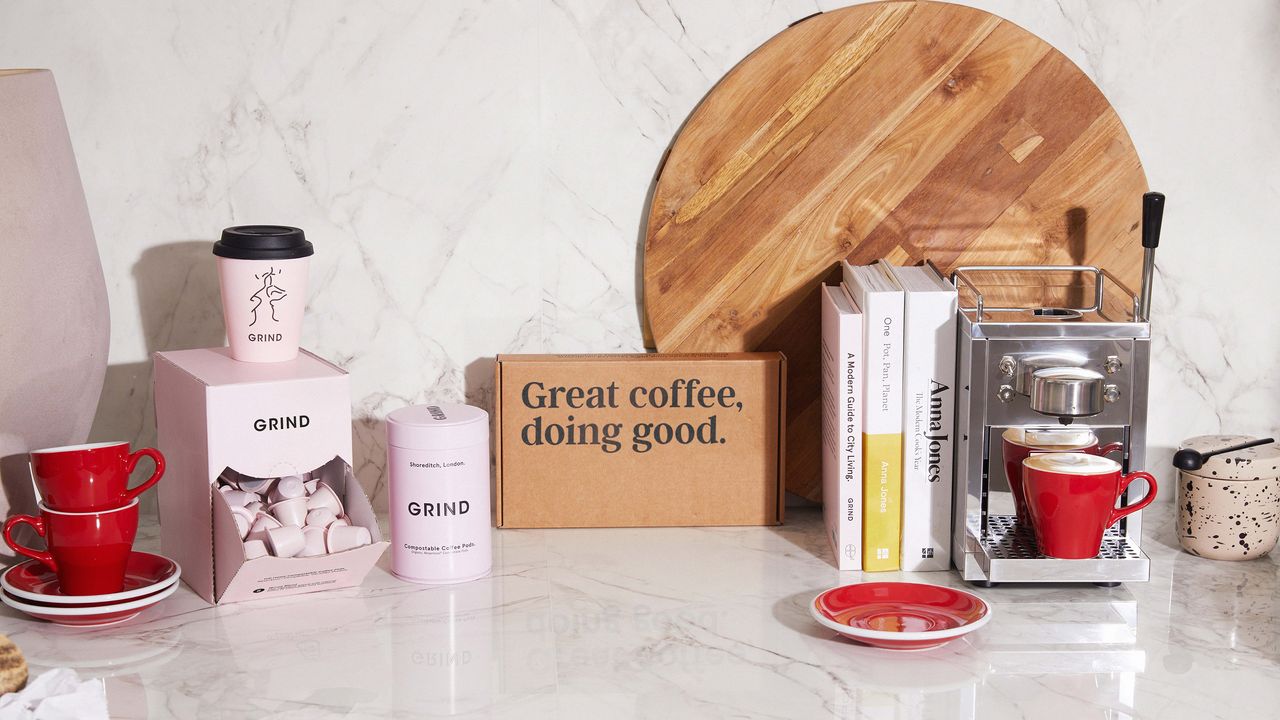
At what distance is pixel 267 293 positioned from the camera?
3.62ft

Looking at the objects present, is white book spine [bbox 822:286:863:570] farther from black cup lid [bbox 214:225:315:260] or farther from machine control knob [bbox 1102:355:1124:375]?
black cup lid [bbox 214:225:315:260]

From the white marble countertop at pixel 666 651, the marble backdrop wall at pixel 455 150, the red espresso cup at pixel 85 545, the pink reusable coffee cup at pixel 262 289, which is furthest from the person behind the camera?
the marble backdrop wall at pixel 455 150

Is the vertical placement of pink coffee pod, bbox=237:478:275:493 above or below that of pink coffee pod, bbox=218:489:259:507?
above

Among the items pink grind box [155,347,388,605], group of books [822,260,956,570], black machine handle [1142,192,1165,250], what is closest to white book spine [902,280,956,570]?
group of books [822,260,956,570]

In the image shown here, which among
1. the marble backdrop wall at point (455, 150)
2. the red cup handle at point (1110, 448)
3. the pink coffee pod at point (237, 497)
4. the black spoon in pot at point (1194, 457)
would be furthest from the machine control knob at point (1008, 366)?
the pink coffee pod at point (237, 497)

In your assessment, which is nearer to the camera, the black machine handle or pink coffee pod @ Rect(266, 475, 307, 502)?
pink coffee pod @ Rect(266, 475, 307, 502)

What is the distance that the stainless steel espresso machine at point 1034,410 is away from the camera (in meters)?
1.08

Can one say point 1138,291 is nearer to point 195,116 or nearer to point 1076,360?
point 1076,360

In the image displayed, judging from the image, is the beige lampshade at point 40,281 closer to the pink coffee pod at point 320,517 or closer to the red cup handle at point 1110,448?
the pink coffee pod at point 320,517

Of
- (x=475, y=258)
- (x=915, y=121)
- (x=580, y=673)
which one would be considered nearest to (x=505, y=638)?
(x=580, y=673)

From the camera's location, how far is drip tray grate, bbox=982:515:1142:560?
1098 millimetres

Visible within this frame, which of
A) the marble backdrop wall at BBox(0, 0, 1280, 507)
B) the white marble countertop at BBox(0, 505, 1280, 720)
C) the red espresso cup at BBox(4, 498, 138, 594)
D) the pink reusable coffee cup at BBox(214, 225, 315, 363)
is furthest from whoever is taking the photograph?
the marble backdrop wall at BBox(0, 0, 1280, 507)

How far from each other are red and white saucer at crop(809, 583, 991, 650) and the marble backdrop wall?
400 millimetres

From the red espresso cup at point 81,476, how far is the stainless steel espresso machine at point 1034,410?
0.73 m
